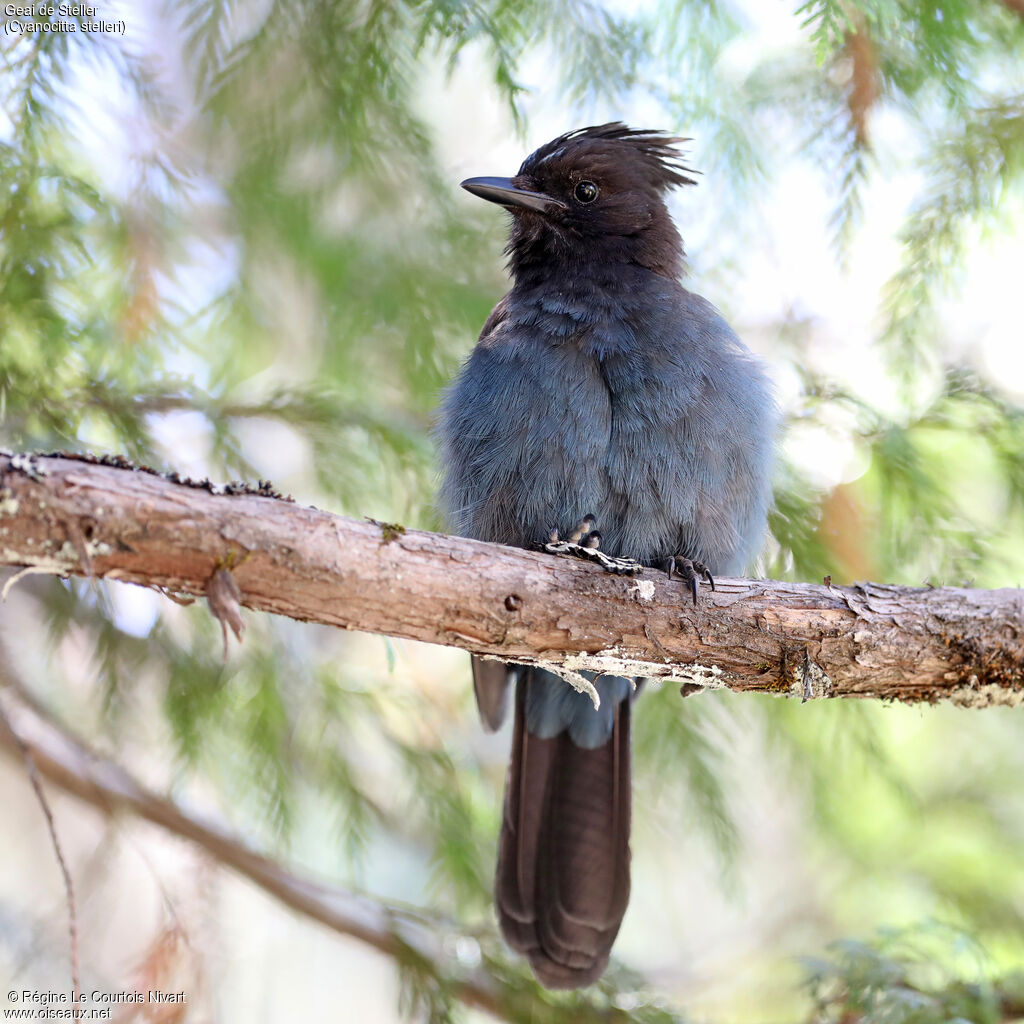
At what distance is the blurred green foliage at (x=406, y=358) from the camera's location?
11.0ft

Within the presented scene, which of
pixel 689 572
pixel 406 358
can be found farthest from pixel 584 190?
pixel 689 572

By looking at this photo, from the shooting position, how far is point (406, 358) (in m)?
4.04

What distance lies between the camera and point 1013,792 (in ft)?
15.1

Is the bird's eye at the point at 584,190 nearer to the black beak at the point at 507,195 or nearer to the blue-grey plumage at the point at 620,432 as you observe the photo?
the black beak at the point at 507,195

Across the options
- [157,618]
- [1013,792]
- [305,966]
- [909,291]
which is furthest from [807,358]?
[305,966]

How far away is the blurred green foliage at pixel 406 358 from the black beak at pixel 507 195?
0.13 metres

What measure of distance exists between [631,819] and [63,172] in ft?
9.74

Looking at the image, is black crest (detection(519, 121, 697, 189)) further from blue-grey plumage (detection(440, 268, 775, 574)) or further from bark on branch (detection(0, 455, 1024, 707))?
bark on branch (detection(0, 455, 1024, 707))

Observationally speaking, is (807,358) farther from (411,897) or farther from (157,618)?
(411,897)

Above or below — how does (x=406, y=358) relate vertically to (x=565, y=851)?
above

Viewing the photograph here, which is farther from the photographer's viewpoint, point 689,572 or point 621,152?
point 621,152

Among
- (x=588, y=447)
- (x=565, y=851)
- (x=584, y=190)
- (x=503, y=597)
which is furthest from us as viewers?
(x=584, y=190)

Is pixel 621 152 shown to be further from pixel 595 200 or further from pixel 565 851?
pixel 565 851

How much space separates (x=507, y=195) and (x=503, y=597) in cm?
200
